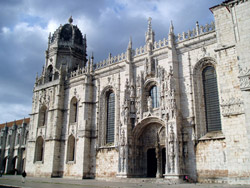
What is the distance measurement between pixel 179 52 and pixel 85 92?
462 inches

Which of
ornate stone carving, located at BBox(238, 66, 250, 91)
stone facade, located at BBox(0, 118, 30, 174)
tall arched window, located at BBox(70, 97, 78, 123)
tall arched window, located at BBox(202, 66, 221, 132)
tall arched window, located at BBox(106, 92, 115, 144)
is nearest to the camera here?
ornate stone carving, located at BBox(238, 66, 250, 91)

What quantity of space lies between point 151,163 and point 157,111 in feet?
16.5

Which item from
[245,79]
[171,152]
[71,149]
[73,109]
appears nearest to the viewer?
A: [245,79]

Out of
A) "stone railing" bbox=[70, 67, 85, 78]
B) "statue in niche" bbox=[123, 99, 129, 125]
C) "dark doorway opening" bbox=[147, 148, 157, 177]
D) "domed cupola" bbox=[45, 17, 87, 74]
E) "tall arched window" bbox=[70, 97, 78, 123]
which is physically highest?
"domed cupola" bbox=[45, 17, 87, 74]

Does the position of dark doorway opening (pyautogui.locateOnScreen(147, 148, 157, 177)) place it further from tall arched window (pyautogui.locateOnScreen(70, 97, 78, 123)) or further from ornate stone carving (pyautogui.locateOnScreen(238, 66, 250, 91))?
ornate stone carving (pyautogui.locateOnScreen(238, 66, 250, 91))

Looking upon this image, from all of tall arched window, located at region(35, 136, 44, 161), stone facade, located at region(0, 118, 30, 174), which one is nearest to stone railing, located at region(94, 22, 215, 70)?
tall arched window, located at region(35, 136, 44, 161)

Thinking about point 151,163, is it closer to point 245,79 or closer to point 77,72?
point 245,79

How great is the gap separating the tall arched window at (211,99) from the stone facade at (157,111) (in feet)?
0.26

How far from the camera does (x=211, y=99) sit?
832 inches

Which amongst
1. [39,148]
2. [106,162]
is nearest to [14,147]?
[39,148]

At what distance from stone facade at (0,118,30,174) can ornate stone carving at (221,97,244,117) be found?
120 feet

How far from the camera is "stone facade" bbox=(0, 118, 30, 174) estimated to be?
45009 millimetres

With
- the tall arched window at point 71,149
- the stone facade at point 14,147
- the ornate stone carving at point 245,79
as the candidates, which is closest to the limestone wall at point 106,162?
the tall arched window at point 71,149

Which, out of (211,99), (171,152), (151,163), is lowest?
(151,163)
